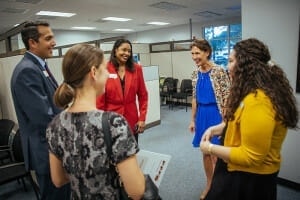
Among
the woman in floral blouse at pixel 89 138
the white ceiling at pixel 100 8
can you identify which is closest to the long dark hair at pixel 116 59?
the woman in floral blouse at pixel 89 138

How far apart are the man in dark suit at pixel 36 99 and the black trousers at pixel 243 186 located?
35.5 inches

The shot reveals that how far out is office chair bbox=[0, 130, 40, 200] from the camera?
82.0 inches

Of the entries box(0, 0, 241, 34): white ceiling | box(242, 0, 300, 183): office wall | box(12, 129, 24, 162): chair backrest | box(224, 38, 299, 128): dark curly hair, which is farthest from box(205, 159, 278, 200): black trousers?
box(0, 0, 241, 34): white ceiling

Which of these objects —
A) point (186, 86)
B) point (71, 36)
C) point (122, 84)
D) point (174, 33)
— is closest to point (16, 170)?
point (122, 84)

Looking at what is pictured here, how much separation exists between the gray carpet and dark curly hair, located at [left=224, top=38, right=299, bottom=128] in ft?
4.95

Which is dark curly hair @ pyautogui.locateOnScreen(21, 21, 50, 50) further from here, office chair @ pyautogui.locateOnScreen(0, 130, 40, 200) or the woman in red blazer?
office chair @ pyautogui.locateOnScreen(0, 130, 40, 200)

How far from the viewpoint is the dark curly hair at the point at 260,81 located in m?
1.00

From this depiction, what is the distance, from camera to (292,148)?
2232 millimetres

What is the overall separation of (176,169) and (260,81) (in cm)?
210

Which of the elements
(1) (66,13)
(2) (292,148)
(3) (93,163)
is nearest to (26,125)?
(3) (93,163)

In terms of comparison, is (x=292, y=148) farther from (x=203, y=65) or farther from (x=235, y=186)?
(x=235, y=186)

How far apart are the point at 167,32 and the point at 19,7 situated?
7226 millimetres

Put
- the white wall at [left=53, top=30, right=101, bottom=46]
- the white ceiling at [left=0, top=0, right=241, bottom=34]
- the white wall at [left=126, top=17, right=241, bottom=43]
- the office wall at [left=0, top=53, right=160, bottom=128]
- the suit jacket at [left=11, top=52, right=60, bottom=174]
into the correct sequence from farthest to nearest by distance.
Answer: the white wall at [left=53, top=30, right=101, bottom=46] → the white wall at [left=126, top=17, right=241, bottom=43] → the white ceiling at [left=0, top=0, right=241, bottom=34] → the office wall at [left=0, top=53, right=160, bottom=128] → the suit jacket at [left=11, top=52, right=60, bottom=174]

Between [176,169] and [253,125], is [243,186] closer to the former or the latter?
[253,125]
